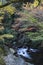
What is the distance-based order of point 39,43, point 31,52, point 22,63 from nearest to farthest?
point 22,63, point 31,52, point 39,43

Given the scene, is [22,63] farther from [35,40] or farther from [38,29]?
[38,29]

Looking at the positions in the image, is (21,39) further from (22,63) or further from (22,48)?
(22,63)

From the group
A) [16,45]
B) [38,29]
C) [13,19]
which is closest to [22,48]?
[16,45]

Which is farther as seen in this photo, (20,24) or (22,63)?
(20,24)

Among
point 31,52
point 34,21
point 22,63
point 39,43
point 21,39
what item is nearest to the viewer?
point 22,63

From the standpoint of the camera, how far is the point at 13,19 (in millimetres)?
20266

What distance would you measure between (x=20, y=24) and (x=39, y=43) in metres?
3.00

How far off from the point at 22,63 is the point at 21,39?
265 inches

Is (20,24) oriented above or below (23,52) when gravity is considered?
above

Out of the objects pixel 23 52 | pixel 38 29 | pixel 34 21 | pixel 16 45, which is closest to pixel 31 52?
pixel 23 52

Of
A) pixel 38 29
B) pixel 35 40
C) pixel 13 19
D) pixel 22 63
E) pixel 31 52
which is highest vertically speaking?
pixel 13 19

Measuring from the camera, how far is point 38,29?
18.7 meters

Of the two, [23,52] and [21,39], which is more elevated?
[21,39]

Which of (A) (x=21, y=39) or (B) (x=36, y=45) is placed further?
(A) (x=21, y=39)
